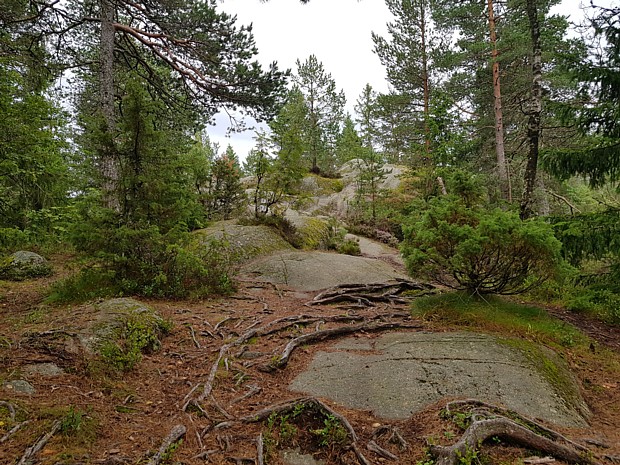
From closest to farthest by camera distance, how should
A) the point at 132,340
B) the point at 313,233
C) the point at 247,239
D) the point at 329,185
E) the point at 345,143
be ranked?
1. the point at 132,340
2. the point at 247,239
3. the point at 313,233
4. the point at 329,185
5. the point at 345,143

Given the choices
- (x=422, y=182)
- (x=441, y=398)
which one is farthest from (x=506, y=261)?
(x=422, y=182)

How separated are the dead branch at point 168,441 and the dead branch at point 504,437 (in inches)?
73.1

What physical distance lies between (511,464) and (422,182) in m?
12.9

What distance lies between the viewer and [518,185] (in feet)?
63.5

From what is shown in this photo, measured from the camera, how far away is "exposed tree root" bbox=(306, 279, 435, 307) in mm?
7086

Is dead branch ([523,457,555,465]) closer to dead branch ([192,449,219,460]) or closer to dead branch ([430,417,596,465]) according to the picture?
dead branch ([430,417,596,465])

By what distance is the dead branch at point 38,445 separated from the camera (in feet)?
6.57

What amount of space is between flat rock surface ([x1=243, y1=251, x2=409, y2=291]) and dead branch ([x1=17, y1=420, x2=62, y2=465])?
639cm

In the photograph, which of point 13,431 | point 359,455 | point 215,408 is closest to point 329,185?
point 215,408

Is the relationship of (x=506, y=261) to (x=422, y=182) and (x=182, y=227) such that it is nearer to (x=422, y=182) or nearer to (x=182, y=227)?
(x=182, y=227)

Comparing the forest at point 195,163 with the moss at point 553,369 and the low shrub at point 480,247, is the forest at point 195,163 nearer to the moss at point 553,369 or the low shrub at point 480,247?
the low shrub at point 480,247

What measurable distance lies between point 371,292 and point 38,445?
6.34 m

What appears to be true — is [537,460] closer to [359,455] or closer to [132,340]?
[359,455]

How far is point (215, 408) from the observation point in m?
3.14
